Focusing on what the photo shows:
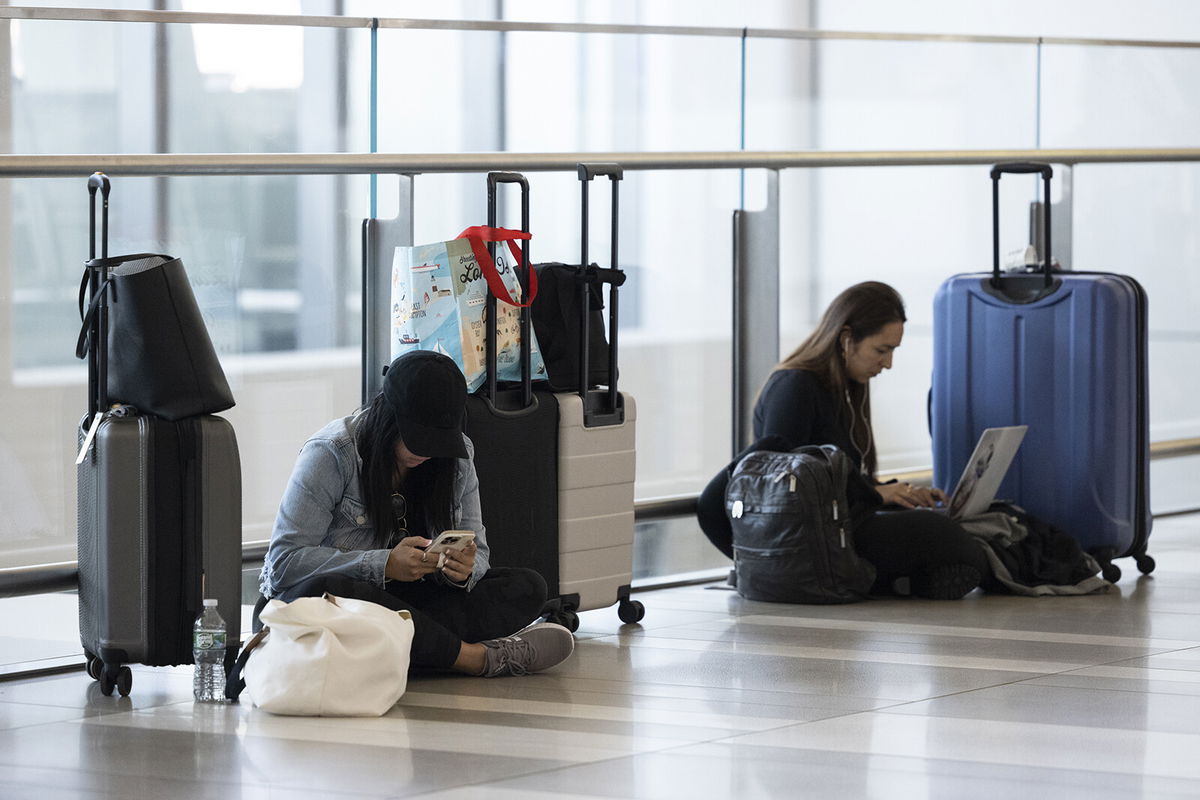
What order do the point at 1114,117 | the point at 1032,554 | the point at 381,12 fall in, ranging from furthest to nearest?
the point at 381,12 → the point at 1114,117 → the point at 1032,554

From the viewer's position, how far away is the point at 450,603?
3742 millimetres

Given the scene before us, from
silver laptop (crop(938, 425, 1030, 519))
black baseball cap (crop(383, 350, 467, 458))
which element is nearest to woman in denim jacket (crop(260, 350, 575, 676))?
black baseball cap (crop(383, 350, 467, 458))

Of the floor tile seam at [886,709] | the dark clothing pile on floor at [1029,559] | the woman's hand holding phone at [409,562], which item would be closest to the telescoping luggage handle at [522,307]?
the woman's hand holding phone at [409,562]

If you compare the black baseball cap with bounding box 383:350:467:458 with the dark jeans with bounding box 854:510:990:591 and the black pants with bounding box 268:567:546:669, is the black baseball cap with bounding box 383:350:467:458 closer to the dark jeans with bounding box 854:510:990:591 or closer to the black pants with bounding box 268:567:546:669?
the black pants with bounding box 268:567:546:669

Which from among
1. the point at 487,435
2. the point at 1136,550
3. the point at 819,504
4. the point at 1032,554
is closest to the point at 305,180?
the point at 487,435

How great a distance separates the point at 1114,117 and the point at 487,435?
3.50m

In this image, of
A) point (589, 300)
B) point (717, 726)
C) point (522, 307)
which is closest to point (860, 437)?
point (589, 300)

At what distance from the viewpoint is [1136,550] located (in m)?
5.05

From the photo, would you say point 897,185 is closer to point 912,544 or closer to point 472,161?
point 912,544

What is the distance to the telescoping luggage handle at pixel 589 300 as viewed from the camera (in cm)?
425

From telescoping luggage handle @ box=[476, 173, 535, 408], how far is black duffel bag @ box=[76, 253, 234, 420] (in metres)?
0.68

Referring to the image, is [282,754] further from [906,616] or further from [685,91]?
[685,91]

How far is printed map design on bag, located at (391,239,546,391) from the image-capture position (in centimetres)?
402

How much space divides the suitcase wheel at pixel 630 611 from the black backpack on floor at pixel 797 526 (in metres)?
0.36
